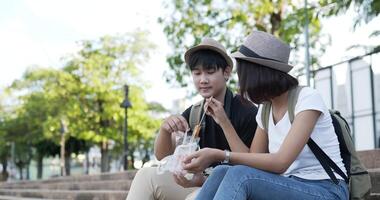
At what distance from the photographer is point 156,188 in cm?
342

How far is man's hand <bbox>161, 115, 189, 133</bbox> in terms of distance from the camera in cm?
333

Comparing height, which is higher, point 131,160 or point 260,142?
point 260,142

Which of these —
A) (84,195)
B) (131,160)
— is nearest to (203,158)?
(84,195)

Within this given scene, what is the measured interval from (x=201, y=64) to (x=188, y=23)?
14.8 meters

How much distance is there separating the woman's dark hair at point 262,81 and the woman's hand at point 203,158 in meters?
0.33

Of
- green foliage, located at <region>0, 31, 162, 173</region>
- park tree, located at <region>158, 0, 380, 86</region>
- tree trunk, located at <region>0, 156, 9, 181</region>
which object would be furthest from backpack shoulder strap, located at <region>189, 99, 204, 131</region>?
tree trunk, located at <region>0, 156, 9, 181</region>

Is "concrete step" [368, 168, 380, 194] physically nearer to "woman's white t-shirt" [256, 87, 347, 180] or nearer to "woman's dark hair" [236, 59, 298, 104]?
"woman's white t-shirt" [256, 87, 347, 180]

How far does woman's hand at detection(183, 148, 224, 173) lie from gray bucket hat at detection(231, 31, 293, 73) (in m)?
0.49

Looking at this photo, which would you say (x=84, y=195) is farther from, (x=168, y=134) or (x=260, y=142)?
(x=260, y=142)

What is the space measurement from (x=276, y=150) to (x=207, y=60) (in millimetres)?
898

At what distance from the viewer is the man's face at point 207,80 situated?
339 centimetres

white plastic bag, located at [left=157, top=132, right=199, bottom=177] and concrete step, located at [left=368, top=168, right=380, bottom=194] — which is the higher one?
white plastic bag, located at [left=157, top=132, right=199, bottom=177]

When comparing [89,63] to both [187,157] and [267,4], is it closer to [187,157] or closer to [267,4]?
[267,4]

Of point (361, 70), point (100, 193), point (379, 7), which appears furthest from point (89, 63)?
point (379, 7)
